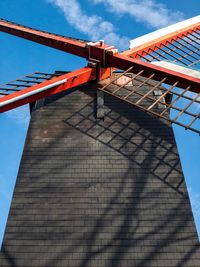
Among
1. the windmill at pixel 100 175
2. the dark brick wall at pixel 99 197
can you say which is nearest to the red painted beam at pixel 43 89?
the windmill at pixel 100 175

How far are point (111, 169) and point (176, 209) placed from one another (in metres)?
2.31

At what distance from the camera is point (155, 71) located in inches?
404

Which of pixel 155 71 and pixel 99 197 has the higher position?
pixel 155 71

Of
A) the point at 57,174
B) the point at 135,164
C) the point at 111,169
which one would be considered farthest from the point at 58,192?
the point at 135,164

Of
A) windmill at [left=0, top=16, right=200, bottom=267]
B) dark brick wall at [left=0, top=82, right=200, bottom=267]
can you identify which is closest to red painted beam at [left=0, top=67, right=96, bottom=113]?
windmill at [left=0, top=16, right=200, bottom=267]

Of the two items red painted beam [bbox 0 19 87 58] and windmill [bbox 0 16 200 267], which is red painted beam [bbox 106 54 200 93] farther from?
red painted beam [bbox 0 19 87 58]

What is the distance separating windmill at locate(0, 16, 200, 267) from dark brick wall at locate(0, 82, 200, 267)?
3 centimetres

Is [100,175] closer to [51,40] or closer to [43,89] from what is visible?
[43,89]

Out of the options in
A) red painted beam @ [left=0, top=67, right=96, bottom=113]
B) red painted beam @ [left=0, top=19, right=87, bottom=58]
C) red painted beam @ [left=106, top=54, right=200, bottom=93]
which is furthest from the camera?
red painted beam @ [left=0, top=19, right=87, bottom=58]

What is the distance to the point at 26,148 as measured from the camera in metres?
10.2

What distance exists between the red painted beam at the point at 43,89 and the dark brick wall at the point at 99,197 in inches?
55.4

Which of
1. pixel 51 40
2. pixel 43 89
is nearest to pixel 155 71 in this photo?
pixel 43 89

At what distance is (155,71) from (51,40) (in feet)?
16.5

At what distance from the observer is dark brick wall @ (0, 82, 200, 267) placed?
7.71 metres
